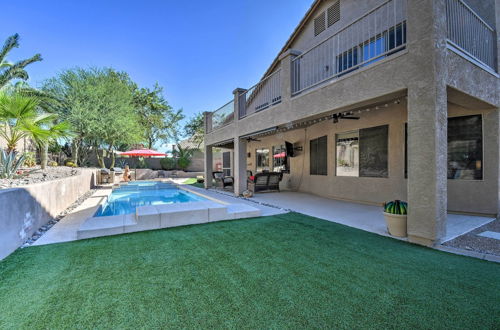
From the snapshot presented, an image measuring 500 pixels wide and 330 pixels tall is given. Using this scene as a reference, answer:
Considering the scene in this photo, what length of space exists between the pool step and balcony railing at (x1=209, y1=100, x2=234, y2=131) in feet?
23.4

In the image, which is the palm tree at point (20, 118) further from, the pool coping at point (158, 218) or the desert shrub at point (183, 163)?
the desert shrub at point (183, 163)

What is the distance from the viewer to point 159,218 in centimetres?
569

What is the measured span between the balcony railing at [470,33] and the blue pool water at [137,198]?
10355 millimetres

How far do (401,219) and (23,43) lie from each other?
70.5 ft

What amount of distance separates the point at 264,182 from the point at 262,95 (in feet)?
15.1

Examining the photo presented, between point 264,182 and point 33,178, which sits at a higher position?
point 33,178

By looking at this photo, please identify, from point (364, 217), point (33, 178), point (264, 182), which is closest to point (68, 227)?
point (33, 178)

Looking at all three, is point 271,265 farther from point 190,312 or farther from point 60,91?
point 60,91

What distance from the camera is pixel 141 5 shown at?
1239 centimetres

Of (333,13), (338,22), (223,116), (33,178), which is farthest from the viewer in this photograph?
(223,116)

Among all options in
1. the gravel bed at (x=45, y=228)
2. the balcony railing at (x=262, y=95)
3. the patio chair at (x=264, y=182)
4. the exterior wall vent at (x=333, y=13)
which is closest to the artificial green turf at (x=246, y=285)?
the gravel bed at (x=45, y=228)

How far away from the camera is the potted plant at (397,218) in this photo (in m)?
4.81

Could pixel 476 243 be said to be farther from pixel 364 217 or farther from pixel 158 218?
pixel 158 218

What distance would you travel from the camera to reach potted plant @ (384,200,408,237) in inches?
189
